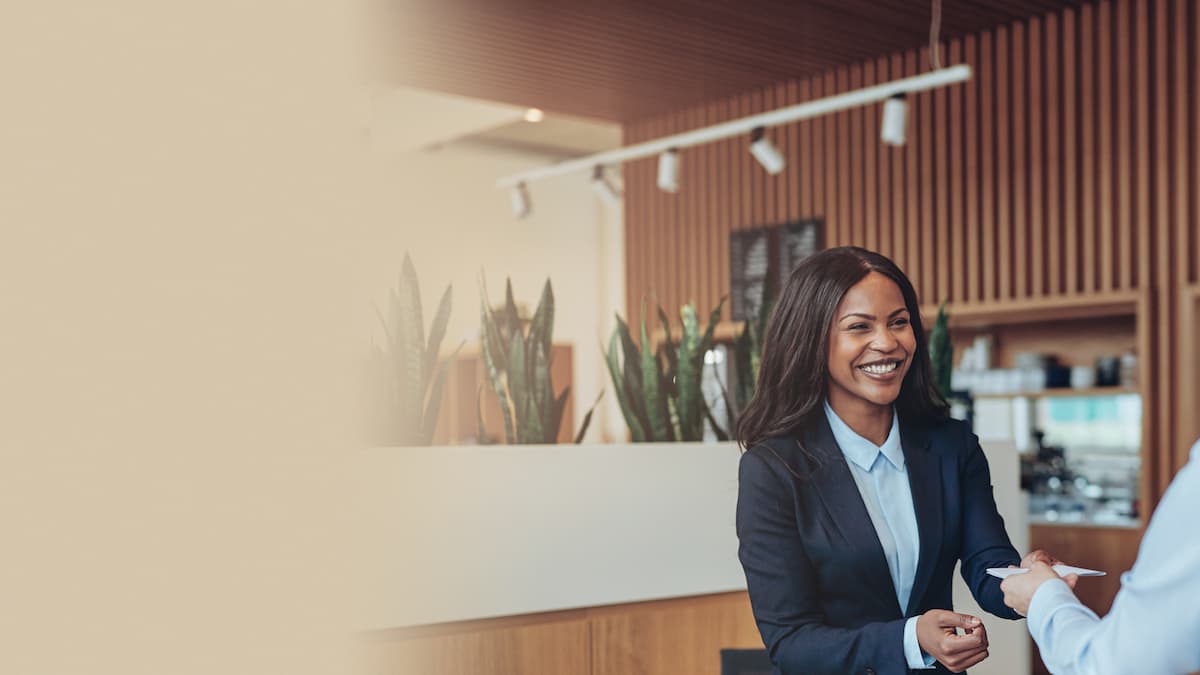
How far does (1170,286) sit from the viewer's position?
18.2ft

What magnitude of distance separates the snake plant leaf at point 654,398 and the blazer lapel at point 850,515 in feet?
5.35

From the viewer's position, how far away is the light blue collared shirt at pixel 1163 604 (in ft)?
4.03

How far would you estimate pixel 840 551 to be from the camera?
66.0 inches

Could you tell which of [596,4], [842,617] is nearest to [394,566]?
[842,617]

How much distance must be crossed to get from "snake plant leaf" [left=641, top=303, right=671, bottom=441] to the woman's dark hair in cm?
157

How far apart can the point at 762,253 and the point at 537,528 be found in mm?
4926

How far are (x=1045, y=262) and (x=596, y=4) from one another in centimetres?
250

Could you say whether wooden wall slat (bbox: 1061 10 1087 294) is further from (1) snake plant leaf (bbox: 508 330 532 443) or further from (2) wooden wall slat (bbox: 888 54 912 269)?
(1) snake plant leaf (bbox: 508 330 532 443)

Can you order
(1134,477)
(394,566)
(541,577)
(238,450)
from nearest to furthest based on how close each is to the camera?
(238,450) < (394,566) < (541,577) < (1134,477)

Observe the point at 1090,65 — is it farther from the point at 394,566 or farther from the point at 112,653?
the point at 112,653

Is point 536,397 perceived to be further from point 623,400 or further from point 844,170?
point 844,170

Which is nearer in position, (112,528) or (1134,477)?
(112,528)

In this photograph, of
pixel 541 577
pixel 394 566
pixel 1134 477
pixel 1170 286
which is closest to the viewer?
pixel 394 566

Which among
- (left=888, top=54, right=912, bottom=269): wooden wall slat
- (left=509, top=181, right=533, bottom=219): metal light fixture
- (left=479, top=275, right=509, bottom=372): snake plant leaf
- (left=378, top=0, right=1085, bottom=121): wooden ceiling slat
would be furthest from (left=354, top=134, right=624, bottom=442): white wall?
(left=479, top=275, right=509, bottom=372): snake plant leaf
